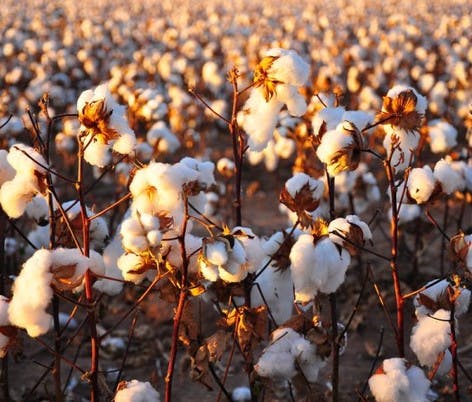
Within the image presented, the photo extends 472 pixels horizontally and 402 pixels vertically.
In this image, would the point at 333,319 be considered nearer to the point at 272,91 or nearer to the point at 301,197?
the point at 301,197

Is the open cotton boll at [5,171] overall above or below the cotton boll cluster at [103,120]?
above

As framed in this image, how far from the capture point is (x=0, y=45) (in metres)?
13.4

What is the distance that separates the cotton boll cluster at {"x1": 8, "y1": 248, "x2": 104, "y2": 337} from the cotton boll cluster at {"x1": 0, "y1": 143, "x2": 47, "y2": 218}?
0.24 m

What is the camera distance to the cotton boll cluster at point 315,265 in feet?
6.54

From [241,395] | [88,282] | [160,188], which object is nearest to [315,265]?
[160,188]

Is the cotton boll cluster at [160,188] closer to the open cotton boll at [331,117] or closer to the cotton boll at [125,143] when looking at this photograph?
the cotton boll at [125,143]

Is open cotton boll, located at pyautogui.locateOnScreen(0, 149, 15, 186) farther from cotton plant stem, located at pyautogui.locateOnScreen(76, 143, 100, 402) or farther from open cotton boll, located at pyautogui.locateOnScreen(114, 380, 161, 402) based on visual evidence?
open cotton boll, located at pyautogui.locateOnScreen(114, 380, 161, 402)

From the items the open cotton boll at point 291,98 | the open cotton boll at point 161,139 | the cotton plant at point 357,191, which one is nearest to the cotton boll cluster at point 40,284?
the open cotton boll at point 291,98

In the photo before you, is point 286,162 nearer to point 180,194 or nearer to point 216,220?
point 216,220

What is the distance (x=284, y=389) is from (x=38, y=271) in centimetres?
197

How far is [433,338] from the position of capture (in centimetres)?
221

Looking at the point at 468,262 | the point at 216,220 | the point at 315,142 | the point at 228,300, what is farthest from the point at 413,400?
the point at 216,220

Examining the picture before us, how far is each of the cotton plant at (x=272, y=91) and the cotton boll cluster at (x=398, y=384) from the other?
27.0 inches

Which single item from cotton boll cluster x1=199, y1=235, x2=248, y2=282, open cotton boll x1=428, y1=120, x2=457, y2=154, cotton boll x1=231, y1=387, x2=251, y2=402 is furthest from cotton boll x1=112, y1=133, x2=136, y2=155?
open cotton boll x1=428, y1=120, x2=457, y2=154
